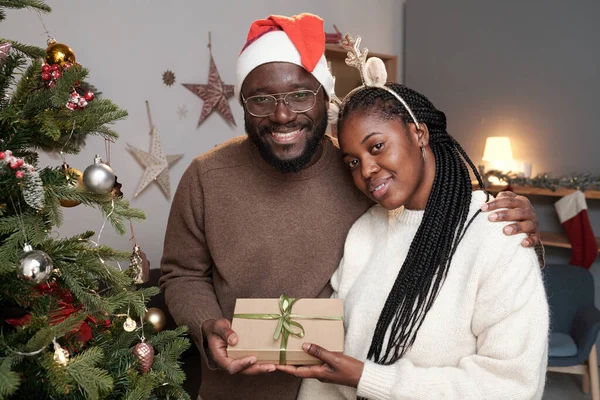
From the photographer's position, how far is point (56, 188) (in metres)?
1.06

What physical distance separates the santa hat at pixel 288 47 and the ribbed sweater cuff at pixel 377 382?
32.0 inches

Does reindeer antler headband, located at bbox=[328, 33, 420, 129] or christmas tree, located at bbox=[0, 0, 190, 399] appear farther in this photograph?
reindeer antler headband, located at bbox=[328, 33, 420, 129]

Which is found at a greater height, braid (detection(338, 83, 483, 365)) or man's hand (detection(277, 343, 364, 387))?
braid (detection(338, 83, 483, 365))

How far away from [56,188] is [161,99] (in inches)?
112

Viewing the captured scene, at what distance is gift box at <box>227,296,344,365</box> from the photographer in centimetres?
127

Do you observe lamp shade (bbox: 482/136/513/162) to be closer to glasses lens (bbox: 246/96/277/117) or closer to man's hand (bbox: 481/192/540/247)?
man's hand (bbox: 481/192/540/247)

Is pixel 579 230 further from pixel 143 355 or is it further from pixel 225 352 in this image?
pixel 143 355

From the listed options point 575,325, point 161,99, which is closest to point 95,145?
point 161,99

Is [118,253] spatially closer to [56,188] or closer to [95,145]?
[56,188]

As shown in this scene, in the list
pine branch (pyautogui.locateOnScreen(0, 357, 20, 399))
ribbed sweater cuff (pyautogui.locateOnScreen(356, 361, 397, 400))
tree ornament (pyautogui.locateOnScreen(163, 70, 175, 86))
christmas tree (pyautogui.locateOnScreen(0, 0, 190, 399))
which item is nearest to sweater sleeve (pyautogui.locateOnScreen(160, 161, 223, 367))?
christmas tree (pyautogui.locateOnScreen(0, 0, 190, 399))

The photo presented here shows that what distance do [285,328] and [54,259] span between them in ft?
1.78

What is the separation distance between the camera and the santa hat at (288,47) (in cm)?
157

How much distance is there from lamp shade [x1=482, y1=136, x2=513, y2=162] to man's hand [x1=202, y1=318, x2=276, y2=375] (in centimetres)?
379

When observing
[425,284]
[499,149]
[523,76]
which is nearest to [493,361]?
[425,284]
